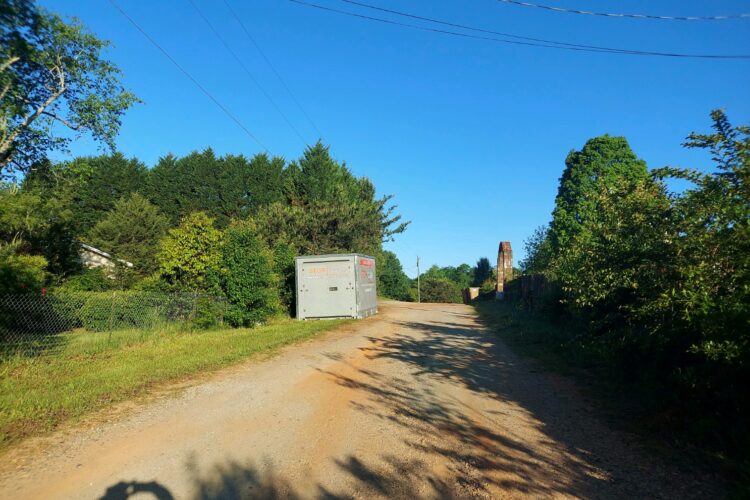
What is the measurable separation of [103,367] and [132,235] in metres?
31.8

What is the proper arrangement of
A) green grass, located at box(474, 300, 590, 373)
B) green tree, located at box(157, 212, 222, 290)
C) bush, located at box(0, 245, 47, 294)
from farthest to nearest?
green tree, located at box(157, 212, 222, 290)
bush, located at box(0, 245, 47, 294)
green grass, located at box(474, 300, 590, 373)

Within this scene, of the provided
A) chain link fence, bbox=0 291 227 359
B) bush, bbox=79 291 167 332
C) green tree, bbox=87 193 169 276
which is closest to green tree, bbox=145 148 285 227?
green tree, bbox=87 193 169 276

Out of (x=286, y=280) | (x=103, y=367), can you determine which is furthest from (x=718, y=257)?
(x=286, y=280)

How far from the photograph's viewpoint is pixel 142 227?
3772 centimetres

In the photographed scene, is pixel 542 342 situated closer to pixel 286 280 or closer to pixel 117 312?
pixel 117 312

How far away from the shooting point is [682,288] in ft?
18.2

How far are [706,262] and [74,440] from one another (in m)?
7.47

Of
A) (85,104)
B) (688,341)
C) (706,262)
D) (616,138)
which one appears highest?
(616,138)

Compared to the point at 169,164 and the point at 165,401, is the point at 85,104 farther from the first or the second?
A: the point at 169,164

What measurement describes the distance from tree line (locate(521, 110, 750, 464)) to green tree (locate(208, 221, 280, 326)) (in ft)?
35.4

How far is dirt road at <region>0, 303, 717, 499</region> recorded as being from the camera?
393 cm

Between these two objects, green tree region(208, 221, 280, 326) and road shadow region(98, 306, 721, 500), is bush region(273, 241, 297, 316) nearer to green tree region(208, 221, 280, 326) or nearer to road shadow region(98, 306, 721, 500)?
green tree region(208, 221, 280, 326)

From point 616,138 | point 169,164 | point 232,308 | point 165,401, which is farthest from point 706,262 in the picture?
point 169,164

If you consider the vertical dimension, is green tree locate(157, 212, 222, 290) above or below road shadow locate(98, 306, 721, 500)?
above
